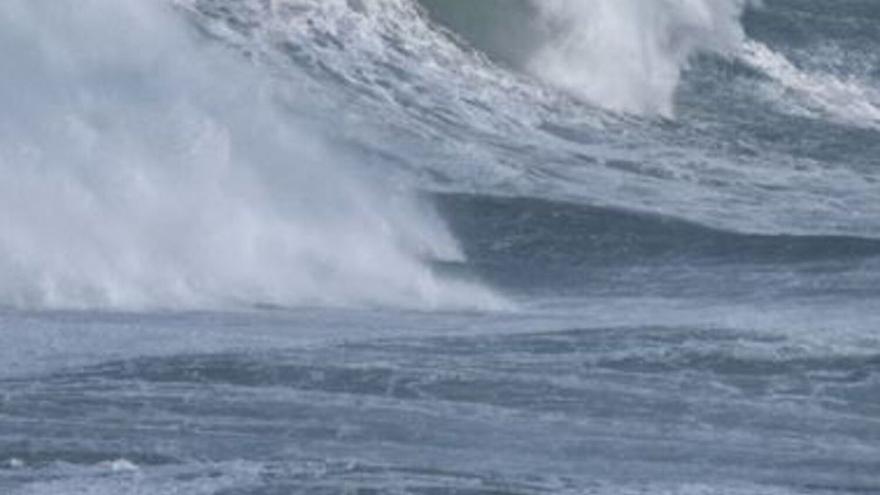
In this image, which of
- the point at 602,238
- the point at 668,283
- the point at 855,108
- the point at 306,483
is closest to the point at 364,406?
the point at 306,483

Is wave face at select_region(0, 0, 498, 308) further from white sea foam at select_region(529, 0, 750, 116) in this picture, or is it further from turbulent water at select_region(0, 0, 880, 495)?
white sea foam at select_region(529, 0, 750, 116)

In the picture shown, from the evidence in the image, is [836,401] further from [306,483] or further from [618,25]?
[618,25]

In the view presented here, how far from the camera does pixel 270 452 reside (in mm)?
9242

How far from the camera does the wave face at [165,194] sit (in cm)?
1296

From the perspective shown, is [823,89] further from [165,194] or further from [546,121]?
[165,194]

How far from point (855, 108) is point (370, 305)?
945 cm

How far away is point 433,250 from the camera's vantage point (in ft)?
48.3

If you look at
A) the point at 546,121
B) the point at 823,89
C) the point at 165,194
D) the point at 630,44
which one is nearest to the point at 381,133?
the point at 546,121

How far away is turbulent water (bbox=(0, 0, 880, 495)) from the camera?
9531 millimetres

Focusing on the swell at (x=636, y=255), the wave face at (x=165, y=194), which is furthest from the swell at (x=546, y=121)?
the wave face at (x=165, y=194)

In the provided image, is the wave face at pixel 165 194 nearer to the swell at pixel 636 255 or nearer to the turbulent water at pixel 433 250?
the turbulent water at pixel 433 250

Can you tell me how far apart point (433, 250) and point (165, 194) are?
155cm

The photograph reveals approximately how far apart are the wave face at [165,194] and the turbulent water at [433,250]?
0.02 metres

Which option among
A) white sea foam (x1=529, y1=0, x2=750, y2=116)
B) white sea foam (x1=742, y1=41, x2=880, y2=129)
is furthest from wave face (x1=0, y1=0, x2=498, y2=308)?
white sea foam (x1=742, y1=41, x2=880, y2=129)
